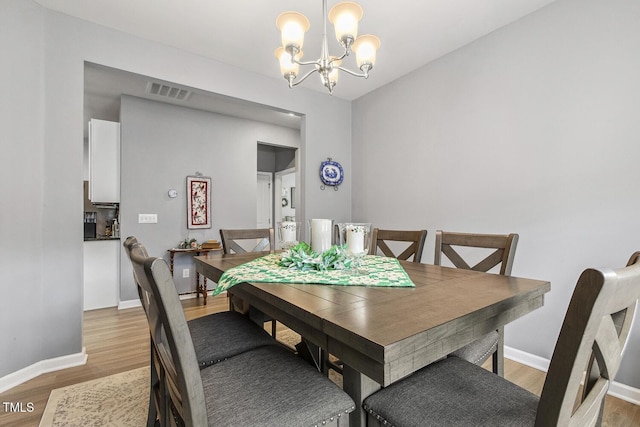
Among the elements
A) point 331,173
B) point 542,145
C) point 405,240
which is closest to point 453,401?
point 405,240

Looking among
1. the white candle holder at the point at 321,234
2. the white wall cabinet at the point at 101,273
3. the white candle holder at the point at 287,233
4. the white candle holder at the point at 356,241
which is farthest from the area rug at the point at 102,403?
the white wall cabinet at the point at 101,273

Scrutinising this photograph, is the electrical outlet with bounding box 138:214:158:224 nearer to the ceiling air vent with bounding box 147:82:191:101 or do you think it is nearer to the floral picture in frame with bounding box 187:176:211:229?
the floral picture in frame with bounding box 187:176:211:229

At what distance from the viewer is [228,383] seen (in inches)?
37.9

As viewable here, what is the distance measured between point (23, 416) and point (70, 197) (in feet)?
4.49

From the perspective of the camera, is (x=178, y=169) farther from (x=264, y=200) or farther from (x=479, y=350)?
(x=479, y=350)

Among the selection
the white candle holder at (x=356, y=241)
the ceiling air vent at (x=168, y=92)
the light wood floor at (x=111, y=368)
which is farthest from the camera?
the ceiling air vent at (x=168, y=92)

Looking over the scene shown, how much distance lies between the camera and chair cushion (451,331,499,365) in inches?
48.4

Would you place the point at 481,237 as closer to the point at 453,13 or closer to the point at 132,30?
the point at 453,13

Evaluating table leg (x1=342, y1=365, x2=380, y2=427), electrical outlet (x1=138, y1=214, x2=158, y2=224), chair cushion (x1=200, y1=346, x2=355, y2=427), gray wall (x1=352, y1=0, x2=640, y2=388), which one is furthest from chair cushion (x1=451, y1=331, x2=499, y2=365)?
electrical outlet (x1=138, y1=214, x2=158, y2=224)

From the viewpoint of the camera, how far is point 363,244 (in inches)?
53.8

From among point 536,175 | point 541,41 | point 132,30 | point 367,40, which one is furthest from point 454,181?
point 132,30

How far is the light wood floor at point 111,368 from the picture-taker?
64.1 inches

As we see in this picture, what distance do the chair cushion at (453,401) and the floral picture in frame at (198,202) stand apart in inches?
142

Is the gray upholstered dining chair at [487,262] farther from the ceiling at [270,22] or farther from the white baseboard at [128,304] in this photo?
the white baseboard at [128,304]
